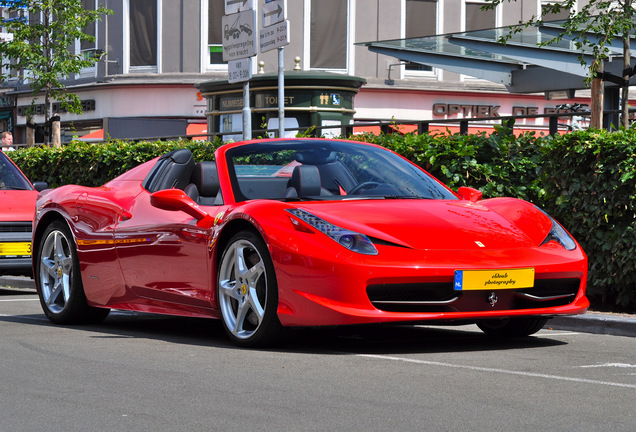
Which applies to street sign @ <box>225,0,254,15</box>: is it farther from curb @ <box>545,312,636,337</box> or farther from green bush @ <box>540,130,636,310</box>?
curb @ <box>545,312,636,337</box>

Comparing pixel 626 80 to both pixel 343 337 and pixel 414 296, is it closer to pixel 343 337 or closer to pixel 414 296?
pixel 343 337

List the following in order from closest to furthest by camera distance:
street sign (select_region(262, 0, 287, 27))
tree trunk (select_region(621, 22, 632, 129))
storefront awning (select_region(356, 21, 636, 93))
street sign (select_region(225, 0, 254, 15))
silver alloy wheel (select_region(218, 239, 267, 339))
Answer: silver alloy wheel (select_region(218, 239, 267, 339)) < tree trunk (select_region(621, 22, 632, 129)) < street sign (select_region(262, 0, 287, 27)) < street sign (select_region(225, 0, 254, 15)) < storefront awning (select_region(356, 21, 636, 93))

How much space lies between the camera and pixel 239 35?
39.9ft

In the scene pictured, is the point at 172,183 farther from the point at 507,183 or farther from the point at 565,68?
the point at 565,68

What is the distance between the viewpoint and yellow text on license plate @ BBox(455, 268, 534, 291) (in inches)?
251

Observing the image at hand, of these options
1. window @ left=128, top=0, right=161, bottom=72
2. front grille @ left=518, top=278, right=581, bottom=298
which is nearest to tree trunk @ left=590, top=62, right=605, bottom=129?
front grille @ left=518, top=278, right=581, bottom=298

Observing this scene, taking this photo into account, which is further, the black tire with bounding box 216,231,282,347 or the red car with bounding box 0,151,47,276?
the red car with bounding box 0,151,47,276

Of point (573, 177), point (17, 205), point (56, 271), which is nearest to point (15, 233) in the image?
point (17, 205)

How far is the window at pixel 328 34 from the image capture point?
34312 millimetres

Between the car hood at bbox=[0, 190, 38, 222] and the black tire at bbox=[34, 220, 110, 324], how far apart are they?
3651mm

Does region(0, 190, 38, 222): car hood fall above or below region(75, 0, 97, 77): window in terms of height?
below

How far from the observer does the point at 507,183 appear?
1055 centimetres

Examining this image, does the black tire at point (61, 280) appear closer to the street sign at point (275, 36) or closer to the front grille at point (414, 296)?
the front grille at point (414, 296)

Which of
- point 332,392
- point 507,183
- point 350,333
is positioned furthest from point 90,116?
point 332,392
